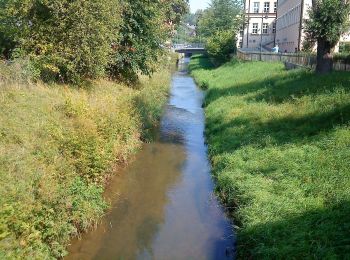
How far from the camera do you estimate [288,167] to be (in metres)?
11.5

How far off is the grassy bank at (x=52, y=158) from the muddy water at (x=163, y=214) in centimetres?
57

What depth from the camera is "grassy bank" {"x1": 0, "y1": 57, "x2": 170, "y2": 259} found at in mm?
7555

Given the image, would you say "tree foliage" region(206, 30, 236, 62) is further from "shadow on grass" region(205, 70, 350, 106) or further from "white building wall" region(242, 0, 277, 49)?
"white building wall" region(242, 0, 277, 49)

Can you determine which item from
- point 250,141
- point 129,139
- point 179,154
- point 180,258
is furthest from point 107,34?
point 180,258

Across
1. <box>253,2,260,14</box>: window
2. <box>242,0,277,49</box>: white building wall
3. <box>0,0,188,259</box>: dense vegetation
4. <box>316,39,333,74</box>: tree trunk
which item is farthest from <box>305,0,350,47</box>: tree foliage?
<box>253,2,260,14</box>: window

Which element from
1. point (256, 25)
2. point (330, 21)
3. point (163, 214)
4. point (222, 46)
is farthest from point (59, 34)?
point (256, 25)

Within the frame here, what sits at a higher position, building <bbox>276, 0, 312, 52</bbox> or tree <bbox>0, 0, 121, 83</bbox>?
building <bbox>276, 0, 312, 52</bbox>

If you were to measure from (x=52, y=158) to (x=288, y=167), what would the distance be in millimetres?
6620

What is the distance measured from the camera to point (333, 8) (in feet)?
67.6

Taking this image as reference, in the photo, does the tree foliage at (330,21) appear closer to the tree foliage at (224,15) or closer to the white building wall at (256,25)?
the tree foliage at (224,15)

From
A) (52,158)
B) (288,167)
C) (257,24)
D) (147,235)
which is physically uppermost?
(257,24)

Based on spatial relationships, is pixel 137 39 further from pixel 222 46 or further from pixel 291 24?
pixel 291 24

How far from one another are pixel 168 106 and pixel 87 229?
18.1 meters

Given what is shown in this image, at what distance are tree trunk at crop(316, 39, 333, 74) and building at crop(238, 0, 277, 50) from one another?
199ft
